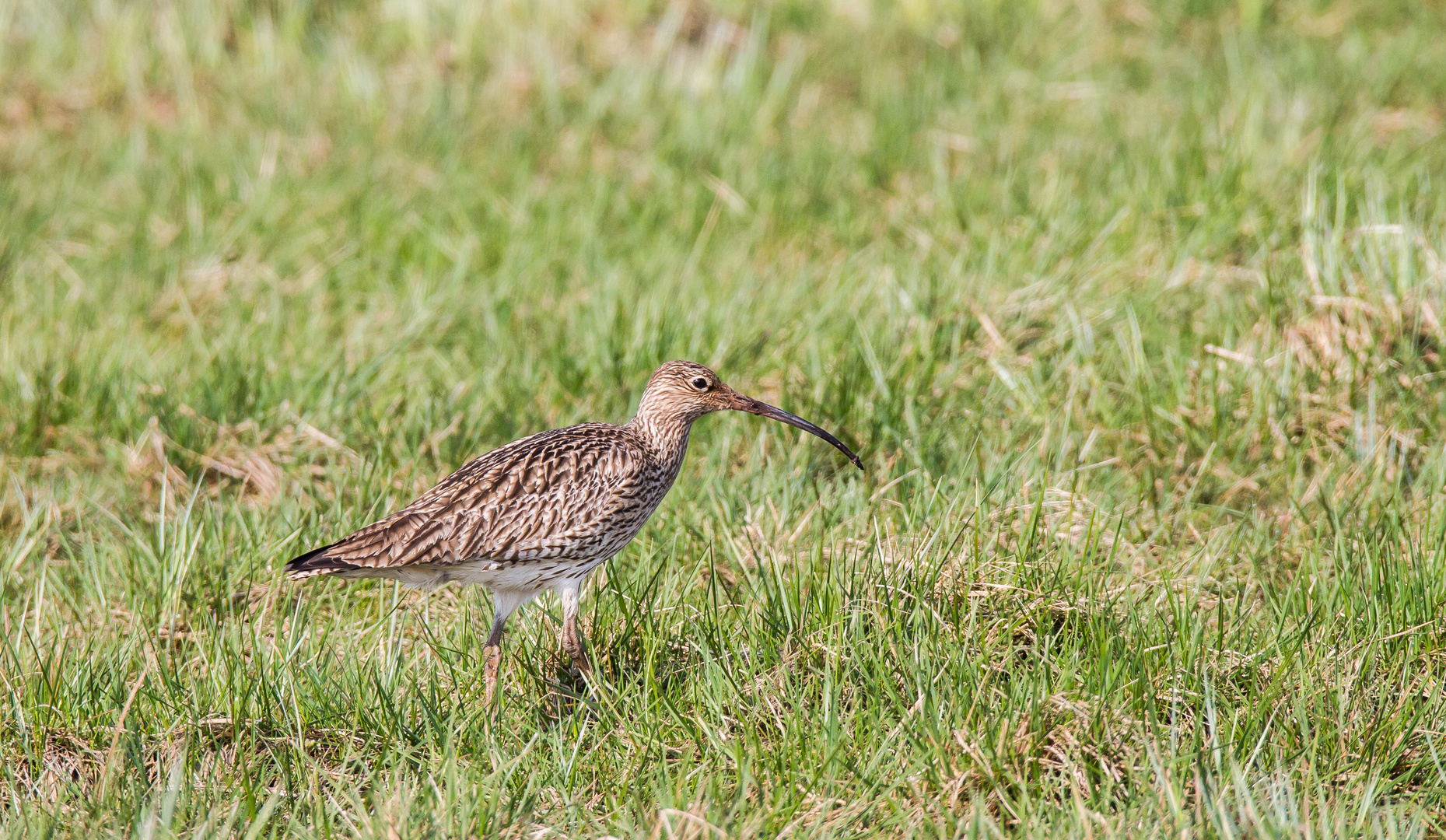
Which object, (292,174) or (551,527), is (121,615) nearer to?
(551,527)

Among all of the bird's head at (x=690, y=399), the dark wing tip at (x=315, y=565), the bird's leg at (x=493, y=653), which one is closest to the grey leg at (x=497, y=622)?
the bird's leg at (x=493, y=653)

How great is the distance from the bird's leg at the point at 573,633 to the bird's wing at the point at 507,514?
134 millimetres

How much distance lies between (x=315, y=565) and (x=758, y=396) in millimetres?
2314

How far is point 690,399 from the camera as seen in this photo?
4.87 m

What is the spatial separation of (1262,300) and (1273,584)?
174cm

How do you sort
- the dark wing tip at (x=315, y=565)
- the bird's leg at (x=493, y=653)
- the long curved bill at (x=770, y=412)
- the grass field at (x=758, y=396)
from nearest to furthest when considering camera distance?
the grass field at (x=758, y=396) < the bird's leg at (x=493, y=653) < the dark wing tip at (x=315, y=565) < the long curved bill at (x=770, y=412)

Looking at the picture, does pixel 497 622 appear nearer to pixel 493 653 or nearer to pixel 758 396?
pixel 493 653

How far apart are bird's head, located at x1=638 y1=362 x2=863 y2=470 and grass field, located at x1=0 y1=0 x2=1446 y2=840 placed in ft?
1.19

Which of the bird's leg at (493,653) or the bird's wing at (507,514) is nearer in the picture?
the bird's leg at (493,653)

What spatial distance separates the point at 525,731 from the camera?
3.99m

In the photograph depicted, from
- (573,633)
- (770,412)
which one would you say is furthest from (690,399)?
(573,633)

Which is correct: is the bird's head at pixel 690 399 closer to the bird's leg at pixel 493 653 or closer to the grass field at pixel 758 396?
the grass field at pixel 758 396

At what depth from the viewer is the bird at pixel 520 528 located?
4.27 meters

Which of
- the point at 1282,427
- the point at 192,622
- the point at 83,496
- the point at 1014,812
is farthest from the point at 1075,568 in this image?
the point at 83,496
